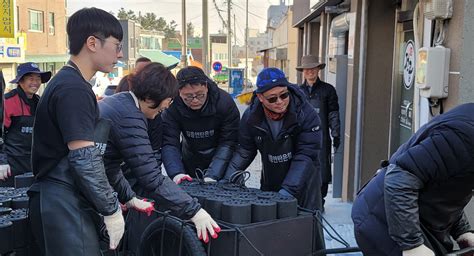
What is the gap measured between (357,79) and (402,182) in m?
4.53

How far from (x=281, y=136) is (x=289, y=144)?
10 cm

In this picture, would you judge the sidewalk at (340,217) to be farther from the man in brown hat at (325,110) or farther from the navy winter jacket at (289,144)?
the navy winter jacket at (289,144)

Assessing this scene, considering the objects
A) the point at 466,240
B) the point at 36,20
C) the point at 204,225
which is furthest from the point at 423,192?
the point at 36,20

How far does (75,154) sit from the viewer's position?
2.34m

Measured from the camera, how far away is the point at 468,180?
7.36 ft

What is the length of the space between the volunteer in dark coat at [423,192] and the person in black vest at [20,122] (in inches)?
160

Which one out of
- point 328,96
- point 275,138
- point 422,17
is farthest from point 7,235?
point 328,96

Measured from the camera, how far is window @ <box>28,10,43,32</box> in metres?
33.6

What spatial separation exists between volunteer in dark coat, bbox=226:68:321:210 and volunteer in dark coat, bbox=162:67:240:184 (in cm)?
32

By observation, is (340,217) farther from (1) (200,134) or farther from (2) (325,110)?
(1) (200,134)

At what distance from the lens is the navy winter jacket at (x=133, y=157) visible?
290 centimetres

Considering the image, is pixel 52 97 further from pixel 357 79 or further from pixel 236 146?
pixel 357 79

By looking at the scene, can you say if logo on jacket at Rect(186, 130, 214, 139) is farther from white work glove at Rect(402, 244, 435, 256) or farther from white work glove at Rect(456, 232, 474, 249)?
white work glove at Rect(402, 244, 435, 256)

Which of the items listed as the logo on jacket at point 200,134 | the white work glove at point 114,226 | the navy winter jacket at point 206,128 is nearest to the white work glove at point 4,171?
the navy winter jacket at point 206,128
